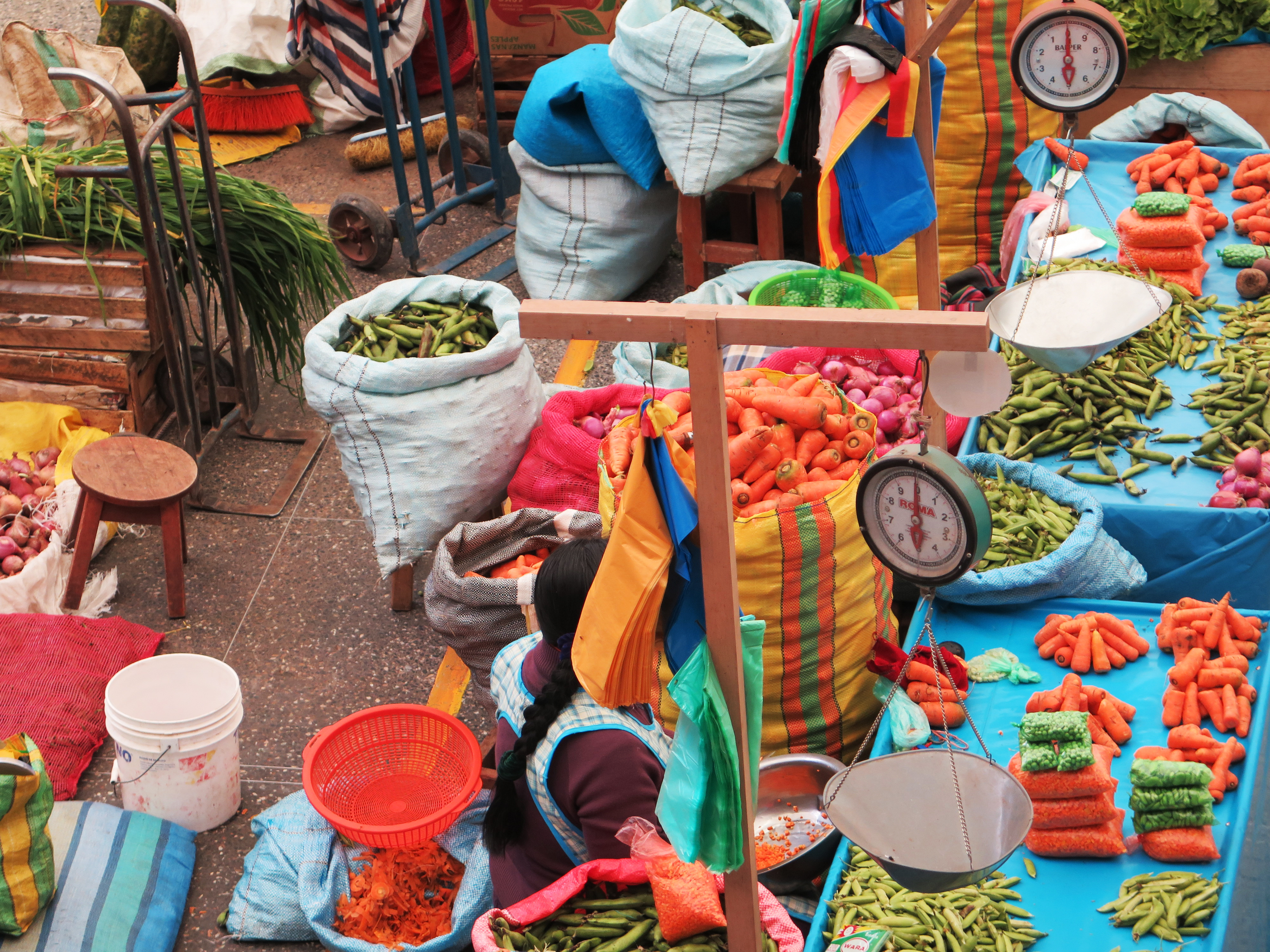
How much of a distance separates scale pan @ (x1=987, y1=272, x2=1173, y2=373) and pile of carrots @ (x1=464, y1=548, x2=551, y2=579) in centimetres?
161

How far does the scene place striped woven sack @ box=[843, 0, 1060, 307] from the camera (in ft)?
18.0

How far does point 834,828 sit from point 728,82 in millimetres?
3324

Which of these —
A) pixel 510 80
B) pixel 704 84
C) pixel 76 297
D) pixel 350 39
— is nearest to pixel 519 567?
pixel 76 297

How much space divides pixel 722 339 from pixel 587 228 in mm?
4116

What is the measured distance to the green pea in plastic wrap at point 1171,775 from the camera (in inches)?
113

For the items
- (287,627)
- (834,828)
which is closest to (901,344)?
(834,828)

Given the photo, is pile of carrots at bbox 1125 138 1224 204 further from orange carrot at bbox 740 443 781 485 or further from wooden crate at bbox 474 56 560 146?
wooden crate at bbox 474 56 560 146

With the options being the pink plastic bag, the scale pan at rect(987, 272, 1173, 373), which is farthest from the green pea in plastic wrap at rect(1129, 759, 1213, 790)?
the scale pan at rect(987, 272, 1173, 373)

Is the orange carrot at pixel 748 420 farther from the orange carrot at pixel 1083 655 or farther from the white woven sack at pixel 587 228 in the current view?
the white woven sack at pixel 587 228

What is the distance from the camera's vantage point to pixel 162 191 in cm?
497

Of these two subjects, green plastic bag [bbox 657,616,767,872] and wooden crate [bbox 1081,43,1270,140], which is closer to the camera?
green plastic bag [bbox 657,616,767,872]

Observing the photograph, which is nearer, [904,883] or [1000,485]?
[904,883]

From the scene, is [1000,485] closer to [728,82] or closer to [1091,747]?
[1091,747]

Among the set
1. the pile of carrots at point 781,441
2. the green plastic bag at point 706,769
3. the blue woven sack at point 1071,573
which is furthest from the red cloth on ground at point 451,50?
the green plastic bag at point 706,769
